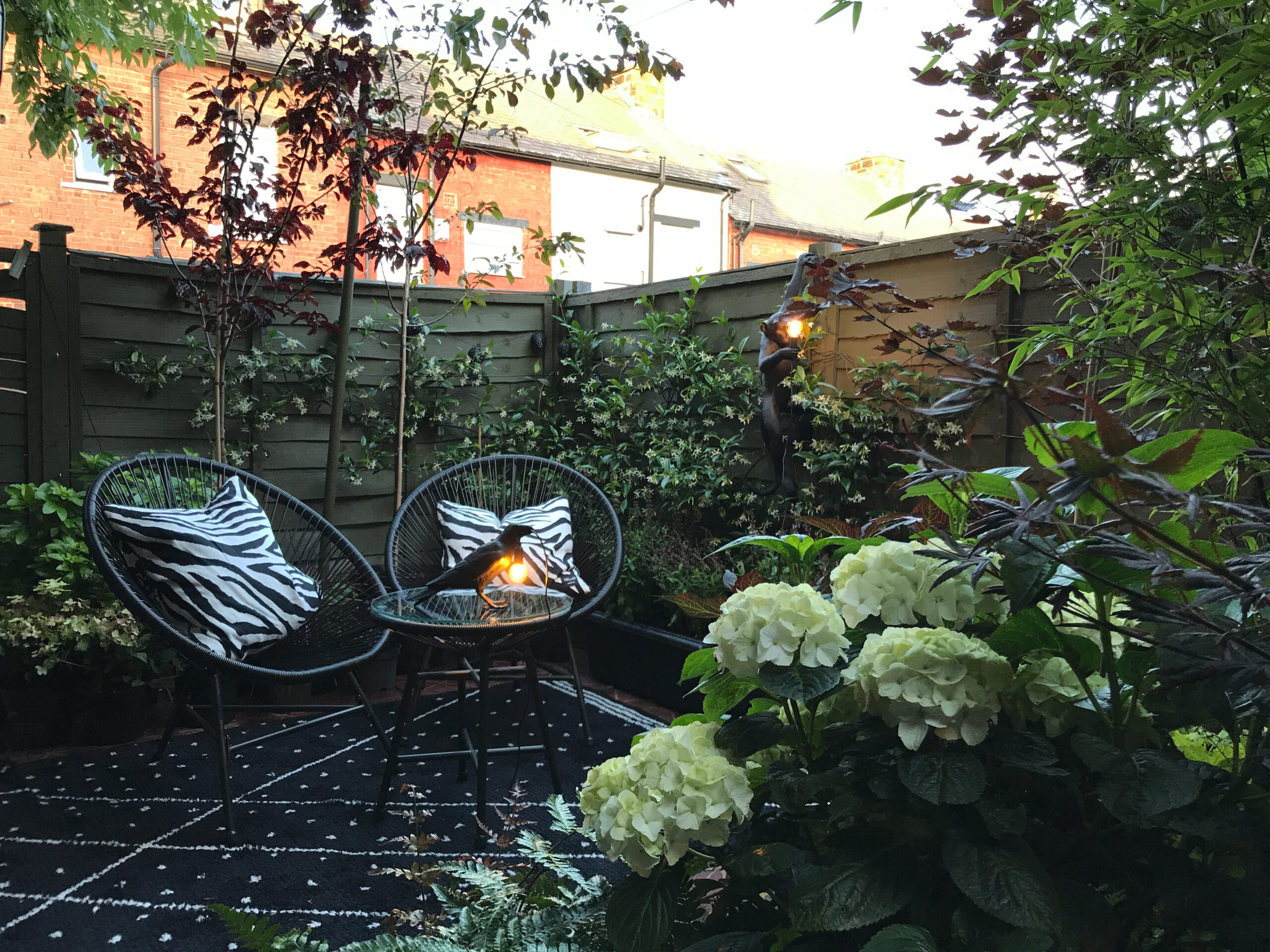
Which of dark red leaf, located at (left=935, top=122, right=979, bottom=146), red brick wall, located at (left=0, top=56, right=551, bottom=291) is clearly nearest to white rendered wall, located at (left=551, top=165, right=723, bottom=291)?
red brick wall, located at (left=0, top=56, right=551, bottom=291)

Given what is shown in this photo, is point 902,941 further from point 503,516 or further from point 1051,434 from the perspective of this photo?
point 503,516

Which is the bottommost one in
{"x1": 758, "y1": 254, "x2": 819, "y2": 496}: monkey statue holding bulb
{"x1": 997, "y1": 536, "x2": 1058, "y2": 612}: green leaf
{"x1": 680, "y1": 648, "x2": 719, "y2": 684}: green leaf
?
{"x1": 680, "y1": 648, "x2": 719, "y2": 684}: green leaf

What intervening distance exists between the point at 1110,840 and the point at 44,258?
3.27 m

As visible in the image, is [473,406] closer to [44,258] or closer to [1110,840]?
[44,258]

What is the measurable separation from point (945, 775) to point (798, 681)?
0.12 m

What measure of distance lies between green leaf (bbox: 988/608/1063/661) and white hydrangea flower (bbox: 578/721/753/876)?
0.69 feet

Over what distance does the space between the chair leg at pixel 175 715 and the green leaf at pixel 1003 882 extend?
219 centimetres

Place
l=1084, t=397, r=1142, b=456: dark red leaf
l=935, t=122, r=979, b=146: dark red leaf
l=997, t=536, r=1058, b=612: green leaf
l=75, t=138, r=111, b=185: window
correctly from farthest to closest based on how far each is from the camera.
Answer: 1. l=75, t=138, r=111, b=185: window
2. l=935, t=122, r=979, b=146: dark red leaf
3. l=997, t=536, r=1058, b=612: green leaf
4. l=1084, t=397, r=1142, b=456: dark red leaf

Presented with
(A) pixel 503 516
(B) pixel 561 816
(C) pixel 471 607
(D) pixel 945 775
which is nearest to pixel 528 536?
(A) pixel 503 516

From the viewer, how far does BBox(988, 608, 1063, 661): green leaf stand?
61 cm

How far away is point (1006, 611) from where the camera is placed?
26.1 inches

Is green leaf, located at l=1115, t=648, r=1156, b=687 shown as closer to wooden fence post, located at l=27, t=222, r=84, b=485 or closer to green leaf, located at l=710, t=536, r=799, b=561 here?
green leaf, located at l=710, t=536, r=799, b=561

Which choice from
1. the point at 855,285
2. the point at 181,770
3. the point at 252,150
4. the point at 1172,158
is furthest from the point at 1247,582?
the point at 252,150

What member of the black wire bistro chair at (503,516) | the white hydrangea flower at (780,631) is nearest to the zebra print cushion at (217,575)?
the black wire bistro chair at (503,516)
